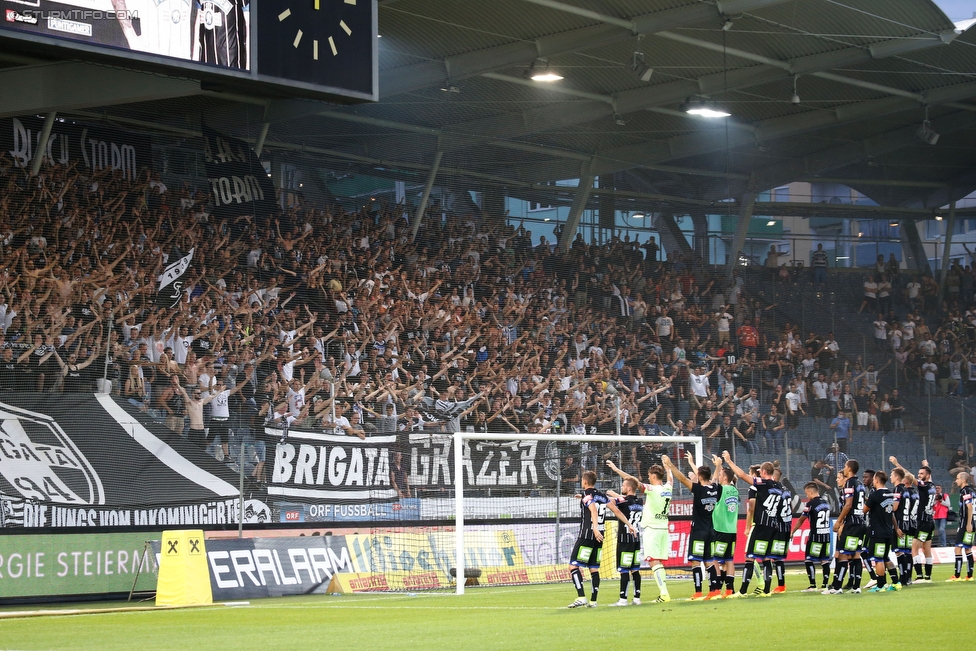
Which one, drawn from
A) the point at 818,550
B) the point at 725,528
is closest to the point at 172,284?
the point at 725,528

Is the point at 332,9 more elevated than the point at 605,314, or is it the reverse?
the point at 332,9

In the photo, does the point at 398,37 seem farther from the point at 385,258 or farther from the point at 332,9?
the point at 332,9

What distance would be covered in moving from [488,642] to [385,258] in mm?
15530

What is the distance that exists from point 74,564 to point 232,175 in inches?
313

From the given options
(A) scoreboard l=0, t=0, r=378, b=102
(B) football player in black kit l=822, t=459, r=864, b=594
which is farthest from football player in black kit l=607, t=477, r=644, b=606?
(A) scoreboard l=0, t=0, r=378, b=102

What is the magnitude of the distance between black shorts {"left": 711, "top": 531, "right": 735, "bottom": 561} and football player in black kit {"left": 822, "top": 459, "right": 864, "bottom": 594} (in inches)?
65.7

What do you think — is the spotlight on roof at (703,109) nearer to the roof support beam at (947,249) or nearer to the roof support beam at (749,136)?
the roof support beam at (749,136)

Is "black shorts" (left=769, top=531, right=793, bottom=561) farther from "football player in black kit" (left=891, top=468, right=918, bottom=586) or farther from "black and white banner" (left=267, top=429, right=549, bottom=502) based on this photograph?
"black and white banner" (left=267, top=429, right=549, bottom=502)

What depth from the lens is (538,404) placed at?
24969 millimetres

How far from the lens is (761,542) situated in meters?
16.8

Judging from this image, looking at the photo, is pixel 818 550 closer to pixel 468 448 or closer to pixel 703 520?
pixel 703 520

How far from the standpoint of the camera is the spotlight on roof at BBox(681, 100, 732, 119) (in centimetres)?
2753

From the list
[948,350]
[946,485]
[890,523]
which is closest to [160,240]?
[890,523]

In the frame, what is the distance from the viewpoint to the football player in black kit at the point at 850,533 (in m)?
16.9
